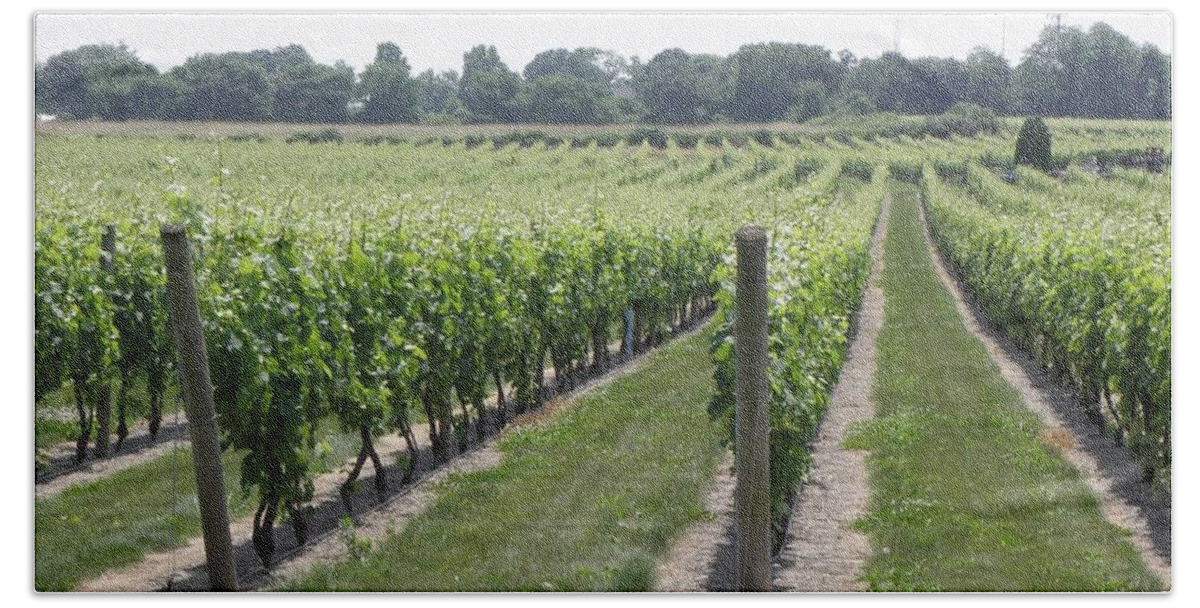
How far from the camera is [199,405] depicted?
7.10 m

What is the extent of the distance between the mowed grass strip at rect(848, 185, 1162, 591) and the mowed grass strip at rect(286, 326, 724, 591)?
120 cm

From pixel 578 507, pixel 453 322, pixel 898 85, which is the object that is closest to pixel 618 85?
pixel 898 85

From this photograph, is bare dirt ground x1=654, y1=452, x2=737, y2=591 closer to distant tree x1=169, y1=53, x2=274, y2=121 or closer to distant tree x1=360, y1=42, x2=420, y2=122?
distant tree x1=360, y1=42, x2=420, y2=122

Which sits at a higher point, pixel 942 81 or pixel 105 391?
pixel 942 81

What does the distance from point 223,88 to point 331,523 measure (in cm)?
302

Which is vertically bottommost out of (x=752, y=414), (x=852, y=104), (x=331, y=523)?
(x=331, y=523)

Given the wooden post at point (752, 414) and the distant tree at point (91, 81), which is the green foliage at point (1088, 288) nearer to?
the wooden post at point (752, 414)

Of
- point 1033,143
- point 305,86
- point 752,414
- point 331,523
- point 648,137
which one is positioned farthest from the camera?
point 648,137

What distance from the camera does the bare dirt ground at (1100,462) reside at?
786cm

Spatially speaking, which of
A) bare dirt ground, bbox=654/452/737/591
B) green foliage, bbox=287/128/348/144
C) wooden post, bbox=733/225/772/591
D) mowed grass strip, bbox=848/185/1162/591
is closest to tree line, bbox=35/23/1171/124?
green foliage, bbox=287/128/348/144

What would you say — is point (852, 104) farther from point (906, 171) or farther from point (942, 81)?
point (906, 171)

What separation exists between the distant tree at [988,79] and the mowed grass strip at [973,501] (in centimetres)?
206

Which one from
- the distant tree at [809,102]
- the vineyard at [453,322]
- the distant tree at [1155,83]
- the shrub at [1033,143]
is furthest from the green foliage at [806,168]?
the distant tree at [1155,83]

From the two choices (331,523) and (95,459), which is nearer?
(331,523)
